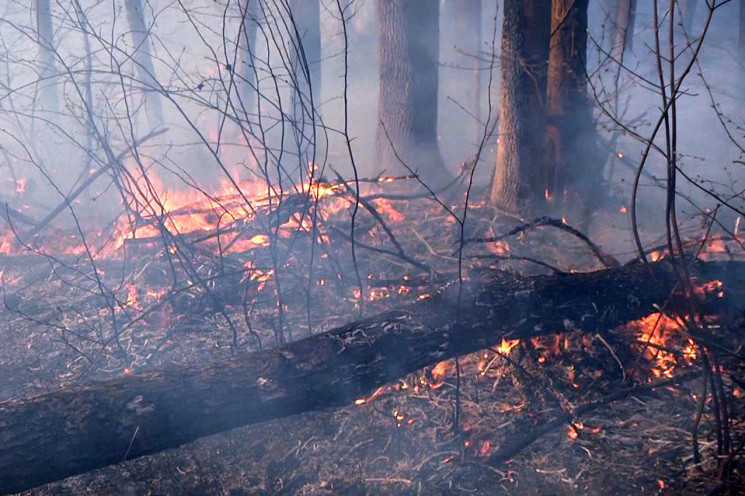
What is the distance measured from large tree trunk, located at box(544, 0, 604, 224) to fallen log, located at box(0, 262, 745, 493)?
3.11 m

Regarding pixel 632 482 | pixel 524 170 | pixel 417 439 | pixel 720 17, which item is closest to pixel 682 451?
pixel 632 482

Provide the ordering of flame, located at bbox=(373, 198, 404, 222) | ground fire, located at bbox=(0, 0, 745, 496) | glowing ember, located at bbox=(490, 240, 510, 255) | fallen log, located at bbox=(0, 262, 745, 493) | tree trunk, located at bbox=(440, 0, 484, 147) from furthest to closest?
tree trunk, located at bbox=(440, 0, 484, 147)
flame, located at bbox=(373, 198, 404, 222)
glowing ember, located at bbox=(490, 240, 510, 255)
ground fire, located at bbox=(0, 0, 745, 496)
fallen log, located at bbox=(0, 262, 745, 493)

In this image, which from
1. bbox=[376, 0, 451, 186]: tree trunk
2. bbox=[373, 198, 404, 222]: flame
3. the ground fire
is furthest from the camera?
bbox=[376, 0, 451, 186]: tree trunk

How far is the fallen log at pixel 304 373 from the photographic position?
2799 mm

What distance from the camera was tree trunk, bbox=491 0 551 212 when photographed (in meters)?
6.45

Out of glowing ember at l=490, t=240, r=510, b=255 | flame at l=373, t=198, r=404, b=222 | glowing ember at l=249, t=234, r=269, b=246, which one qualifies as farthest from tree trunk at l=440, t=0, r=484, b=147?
glowing ember at l=249, t=234, r=269, b=246

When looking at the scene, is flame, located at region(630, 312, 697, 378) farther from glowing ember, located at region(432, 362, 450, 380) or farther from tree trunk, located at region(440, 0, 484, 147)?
tree trunk, located at region(440, 0, 484, 147)

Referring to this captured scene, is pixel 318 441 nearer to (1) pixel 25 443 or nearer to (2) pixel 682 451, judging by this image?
(1) pixel 25 443

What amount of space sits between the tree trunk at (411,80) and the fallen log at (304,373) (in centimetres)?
515

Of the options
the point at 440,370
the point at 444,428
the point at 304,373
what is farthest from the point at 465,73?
the point at 304,373

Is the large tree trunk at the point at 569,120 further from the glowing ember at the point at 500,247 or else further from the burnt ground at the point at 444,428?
the burnt ground at the point at 444,428

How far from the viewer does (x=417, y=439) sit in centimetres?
368

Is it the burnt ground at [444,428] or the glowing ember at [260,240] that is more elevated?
the glowing ember at [260,240]

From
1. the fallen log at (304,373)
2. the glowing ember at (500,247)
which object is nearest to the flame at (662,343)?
the fallen log at (304,373)
